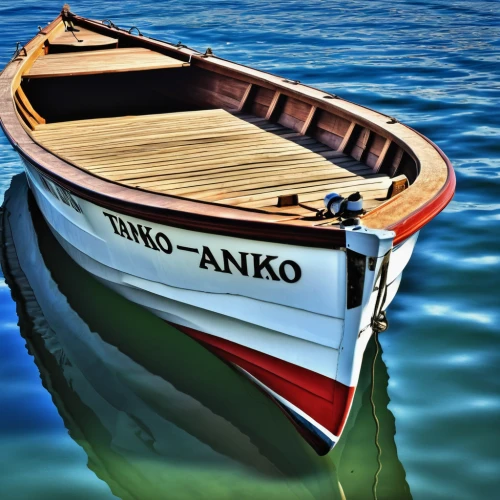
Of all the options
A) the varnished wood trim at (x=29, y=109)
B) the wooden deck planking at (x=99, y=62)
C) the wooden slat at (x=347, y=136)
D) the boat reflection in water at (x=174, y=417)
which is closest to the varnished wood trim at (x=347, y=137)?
the wooden slat at (x=347, y=136)

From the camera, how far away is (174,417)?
461cm

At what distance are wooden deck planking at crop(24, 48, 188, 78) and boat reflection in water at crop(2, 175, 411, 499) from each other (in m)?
3.18

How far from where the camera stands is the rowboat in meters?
3.87

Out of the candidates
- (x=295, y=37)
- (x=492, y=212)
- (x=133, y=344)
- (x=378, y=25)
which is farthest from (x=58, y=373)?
(x=378, y=25)

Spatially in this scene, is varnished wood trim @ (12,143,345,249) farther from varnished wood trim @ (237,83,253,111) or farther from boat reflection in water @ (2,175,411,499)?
varnished wood trim @ (237,83,253,111)

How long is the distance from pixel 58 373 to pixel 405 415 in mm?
2430

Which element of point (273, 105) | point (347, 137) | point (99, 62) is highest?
point (99, 62)

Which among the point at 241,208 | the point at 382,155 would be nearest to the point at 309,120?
the point at 382,155

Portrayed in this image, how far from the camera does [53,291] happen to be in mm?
6262

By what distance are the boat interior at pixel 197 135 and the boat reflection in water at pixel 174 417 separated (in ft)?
3.85

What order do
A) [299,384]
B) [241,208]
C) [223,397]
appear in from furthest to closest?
[223,397] → [299,384] → [241,208]

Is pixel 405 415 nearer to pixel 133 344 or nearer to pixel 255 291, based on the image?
pixel 255 291

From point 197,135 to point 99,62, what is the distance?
2860 millimetres

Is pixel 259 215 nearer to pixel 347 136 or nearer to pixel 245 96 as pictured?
pixel 347 136
